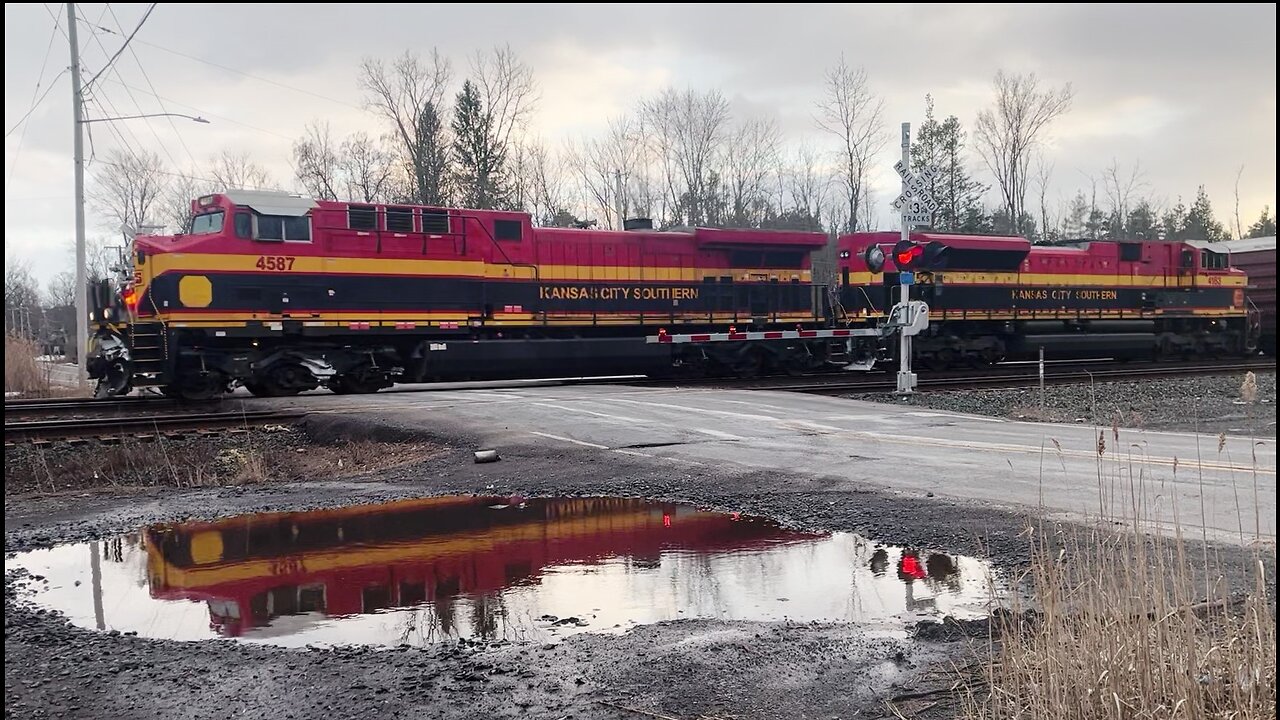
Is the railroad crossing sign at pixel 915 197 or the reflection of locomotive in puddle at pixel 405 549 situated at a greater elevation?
the railroad crossing sign at pixel 915 197

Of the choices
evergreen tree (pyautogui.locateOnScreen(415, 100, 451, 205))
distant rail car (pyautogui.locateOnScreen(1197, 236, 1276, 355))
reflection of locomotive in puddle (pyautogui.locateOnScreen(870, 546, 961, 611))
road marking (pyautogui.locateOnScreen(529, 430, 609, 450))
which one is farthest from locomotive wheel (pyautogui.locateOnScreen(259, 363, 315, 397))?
distant rail car (pyautogui.locateOnScreen(1197, 236, 1276, 355))

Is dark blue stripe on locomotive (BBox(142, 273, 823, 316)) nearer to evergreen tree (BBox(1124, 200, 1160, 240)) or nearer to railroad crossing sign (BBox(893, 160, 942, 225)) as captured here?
railroad crossing sign (BBox(893, 160, 942, 225))

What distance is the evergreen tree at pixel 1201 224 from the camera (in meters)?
61.7

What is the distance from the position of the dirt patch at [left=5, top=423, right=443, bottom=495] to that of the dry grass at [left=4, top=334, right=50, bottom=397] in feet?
40.9

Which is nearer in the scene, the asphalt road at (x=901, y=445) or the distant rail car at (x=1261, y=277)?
the asphalt road at (x=901, y=445)

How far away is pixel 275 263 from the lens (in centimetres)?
1655

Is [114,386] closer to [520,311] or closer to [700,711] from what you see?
[520,311]

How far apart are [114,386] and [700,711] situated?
1535 centimetres

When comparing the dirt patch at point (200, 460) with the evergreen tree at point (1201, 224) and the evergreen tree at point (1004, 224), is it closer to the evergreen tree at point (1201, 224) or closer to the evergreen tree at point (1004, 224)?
the evergreen tree at point (1004, 224)

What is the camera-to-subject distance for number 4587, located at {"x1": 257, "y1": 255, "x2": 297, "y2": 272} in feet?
53.9

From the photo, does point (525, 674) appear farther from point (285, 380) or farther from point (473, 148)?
point (473, 148)

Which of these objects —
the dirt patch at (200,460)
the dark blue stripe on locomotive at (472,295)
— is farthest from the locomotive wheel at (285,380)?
the dirt patch at (200,460)

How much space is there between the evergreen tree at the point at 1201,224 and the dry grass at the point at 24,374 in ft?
210

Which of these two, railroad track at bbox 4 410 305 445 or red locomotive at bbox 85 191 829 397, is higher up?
red locomotive at bbox 85 191 829 397
